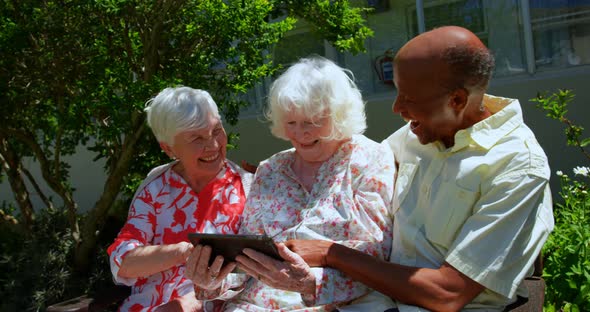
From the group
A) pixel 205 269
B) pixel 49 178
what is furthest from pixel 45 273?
pixel 205 269

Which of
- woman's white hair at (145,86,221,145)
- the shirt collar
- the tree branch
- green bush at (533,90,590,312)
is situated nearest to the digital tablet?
woman's white hair at (145,86,221,145)

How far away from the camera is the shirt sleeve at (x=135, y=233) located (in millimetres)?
2975

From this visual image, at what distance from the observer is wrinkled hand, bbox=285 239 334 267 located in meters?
2.54

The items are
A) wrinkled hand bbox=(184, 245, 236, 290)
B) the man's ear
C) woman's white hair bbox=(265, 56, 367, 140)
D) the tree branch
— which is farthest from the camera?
the tree branch

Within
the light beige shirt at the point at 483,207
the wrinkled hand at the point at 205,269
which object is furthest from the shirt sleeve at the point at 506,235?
the wrinkled hand at the point at 205,269

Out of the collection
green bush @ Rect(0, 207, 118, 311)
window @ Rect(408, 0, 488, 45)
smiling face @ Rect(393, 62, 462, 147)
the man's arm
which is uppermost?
window @ Rect(408, 0, 488, 45)

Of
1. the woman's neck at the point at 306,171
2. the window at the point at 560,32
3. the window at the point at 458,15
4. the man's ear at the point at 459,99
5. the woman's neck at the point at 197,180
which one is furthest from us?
the window at the point at 458,15

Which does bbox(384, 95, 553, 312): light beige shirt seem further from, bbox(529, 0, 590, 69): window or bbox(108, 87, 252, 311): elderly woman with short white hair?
bbox(529, 0, 590, 69): window

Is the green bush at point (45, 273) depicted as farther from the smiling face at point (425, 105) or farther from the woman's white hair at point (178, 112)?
the smiling face at point (425, 105)

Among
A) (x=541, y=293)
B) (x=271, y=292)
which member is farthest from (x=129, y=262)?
→ (x=541, y=293)

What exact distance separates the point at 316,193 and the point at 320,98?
1.45ft

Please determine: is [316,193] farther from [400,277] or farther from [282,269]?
[400,277]

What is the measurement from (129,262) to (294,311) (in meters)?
0.88

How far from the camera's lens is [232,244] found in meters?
2.42
